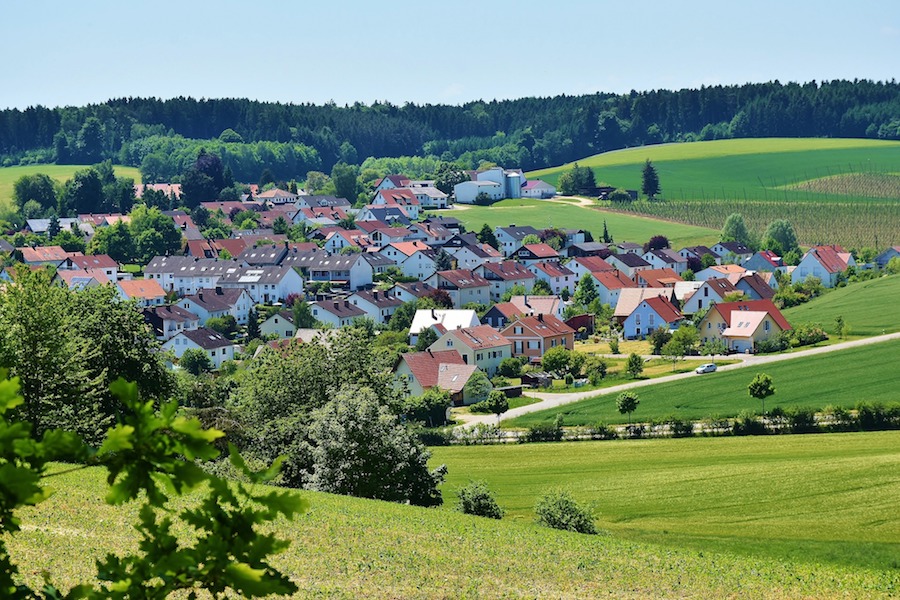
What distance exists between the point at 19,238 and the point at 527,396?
6621 centimetres

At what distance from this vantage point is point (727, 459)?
3653 cm

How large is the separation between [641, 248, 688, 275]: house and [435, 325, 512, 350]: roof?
34.0 metres

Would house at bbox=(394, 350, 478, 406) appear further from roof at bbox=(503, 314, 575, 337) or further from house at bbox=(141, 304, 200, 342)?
house at bbox=(141, 304, 200, 342)

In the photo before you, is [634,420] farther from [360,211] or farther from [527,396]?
[360,211]

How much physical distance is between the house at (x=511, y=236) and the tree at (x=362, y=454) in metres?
80.4

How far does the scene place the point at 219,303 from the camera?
267 ft

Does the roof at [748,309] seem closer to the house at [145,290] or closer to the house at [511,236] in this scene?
the house at [145,290]

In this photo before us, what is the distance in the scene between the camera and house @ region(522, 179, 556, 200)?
477 feet

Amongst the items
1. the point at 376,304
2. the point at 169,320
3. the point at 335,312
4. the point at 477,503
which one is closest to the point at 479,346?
the point at 335,312

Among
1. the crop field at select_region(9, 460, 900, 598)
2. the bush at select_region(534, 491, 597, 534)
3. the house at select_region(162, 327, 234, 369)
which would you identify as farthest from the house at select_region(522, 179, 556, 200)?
the crop field at select_region(9, 460, 900, 598)

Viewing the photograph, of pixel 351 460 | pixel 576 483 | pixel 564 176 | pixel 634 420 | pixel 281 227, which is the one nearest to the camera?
pixel 351 460

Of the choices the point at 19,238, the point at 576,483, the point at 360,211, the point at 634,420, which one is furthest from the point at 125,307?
the point at 360,211

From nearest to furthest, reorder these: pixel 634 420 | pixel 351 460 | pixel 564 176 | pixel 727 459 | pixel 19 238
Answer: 1. pixel 351 460
2. pixel 727 459
3. pixel 634 420
4. pixel 19 238
5. pixel 564 176

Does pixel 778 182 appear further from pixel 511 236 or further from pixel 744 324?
pixel 744 324
